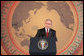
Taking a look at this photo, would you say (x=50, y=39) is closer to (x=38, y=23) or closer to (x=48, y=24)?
(x=48, y=24)

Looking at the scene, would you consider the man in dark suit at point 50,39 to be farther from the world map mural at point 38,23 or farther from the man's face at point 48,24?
the world map mural at point 38,23

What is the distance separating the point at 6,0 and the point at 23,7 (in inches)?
24.4

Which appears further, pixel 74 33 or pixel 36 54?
pixel 74 33

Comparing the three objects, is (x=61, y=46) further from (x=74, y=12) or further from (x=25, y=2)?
(x=25, y=2)

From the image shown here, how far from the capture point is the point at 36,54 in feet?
8.94

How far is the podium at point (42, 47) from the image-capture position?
2.71 metres

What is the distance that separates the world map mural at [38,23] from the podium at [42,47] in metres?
2.73

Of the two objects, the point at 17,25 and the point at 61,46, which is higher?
the point at 17,25

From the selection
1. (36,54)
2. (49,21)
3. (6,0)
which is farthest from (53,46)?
(6,0)

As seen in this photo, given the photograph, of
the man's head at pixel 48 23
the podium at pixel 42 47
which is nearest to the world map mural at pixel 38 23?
the man's head at pixel 48 23

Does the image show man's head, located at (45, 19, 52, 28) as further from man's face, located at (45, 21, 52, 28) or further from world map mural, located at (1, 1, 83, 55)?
world map mural, located at (1, 1, 83, 55)

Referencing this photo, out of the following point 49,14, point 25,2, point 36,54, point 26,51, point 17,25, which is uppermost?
point 25,2

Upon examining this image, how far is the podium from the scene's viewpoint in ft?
8.88

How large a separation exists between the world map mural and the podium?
2.73m
